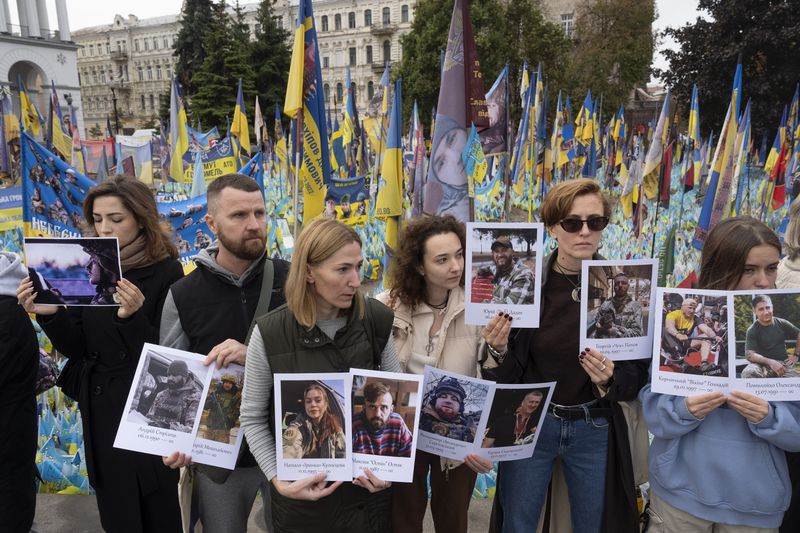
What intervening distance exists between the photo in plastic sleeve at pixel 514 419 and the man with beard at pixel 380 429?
0.37m

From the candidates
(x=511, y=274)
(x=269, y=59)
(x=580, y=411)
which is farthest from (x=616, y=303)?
(x=269, y=59)

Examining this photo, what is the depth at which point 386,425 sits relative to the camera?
1.80 meters

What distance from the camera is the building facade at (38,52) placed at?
41.4 metres

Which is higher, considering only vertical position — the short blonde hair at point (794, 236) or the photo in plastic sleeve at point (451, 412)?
the short blonde hair at point (794, 236)

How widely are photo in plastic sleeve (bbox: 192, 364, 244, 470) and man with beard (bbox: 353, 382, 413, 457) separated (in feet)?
1.63

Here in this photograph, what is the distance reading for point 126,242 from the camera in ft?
7.89

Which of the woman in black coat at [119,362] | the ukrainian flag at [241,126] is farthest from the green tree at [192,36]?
the woman in black coat at [119,362]

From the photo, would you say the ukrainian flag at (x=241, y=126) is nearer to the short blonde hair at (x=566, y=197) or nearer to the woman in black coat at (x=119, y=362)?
the woman in black coat at (x=119, y=362)

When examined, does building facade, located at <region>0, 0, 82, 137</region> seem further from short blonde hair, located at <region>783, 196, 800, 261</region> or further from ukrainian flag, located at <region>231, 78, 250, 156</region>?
short blonde hair, located at <region>783, 196, 800, 261</region>

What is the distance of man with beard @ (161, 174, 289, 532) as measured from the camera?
2.17m

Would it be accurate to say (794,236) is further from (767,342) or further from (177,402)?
(177,402)

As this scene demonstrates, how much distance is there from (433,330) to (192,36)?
174 feet

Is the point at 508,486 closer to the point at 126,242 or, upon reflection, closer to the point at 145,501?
the point at 145,501

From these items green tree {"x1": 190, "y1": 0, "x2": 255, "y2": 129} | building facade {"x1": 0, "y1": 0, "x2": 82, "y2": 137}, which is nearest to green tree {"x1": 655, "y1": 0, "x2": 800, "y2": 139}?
green tree {"x1": 190, "y1": 0, "x2": 255, "y2": 129}
